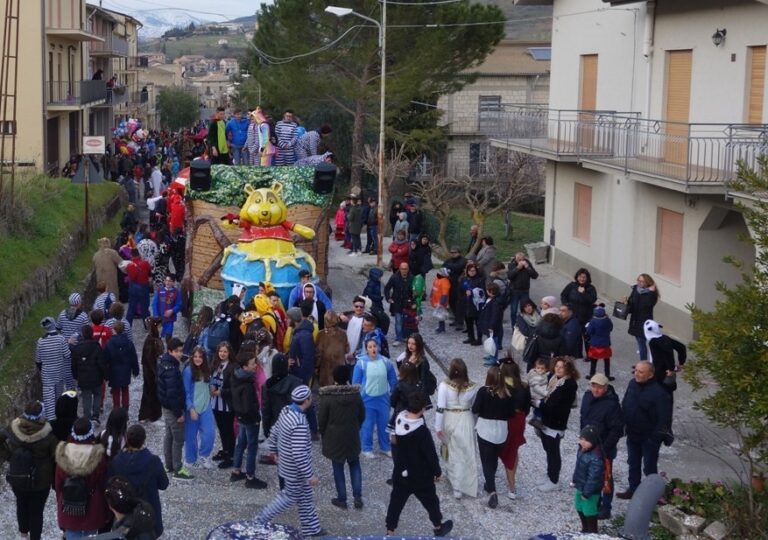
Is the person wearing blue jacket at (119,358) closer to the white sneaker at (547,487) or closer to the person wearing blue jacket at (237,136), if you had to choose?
the white sneaker at (547,487)

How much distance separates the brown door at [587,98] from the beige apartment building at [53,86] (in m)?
14.8

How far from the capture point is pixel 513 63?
50.5 m

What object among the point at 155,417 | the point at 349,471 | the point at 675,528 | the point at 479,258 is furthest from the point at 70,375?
the point at 479,258

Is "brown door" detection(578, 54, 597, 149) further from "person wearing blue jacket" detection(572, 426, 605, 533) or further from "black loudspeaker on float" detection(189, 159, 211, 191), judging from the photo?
"person wearing blue jacket" detection(572, 426, 605, 533)

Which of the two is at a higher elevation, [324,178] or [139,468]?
[324,178]

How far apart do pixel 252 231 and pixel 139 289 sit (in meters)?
2.58

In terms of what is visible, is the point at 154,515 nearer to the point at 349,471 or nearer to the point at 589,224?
the point at 349,471

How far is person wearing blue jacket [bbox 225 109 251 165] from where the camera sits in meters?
20.4

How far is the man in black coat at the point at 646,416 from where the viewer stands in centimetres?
1105

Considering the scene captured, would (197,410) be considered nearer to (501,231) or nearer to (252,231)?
(252,231)

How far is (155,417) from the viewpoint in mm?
13430

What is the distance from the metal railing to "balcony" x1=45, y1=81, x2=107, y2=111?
2003cm

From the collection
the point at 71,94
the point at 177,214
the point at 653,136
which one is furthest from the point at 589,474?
the point at 71,94

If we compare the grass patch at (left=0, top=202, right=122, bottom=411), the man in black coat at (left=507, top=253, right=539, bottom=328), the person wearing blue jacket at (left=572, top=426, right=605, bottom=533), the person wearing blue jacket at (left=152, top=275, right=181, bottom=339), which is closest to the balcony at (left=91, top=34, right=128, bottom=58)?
the grass patch at (left=0, top=202, right=122, bottom=411)
